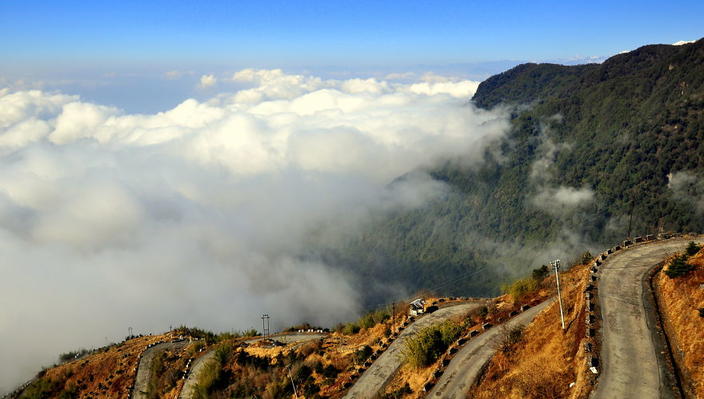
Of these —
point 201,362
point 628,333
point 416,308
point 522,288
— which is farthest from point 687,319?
point 201,362

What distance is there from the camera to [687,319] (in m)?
38.1

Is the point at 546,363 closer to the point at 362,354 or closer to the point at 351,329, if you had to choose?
the point at 362,354

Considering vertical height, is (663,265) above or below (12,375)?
above

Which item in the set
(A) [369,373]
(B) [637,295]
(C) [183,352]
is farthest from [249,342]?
(B) [637,295]

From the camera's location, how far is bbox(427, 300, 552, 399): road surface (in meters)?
42.4

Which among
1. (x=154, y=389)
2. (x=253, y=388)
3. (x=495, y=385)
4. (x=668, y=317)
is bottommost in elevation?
(x=154, y=389)

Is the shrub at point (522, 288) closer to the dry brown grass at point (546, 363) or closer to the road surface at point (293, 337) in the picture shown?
the dry brown grass at point (546, 363)

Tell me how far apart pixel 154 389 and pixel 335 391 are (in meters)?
32.6

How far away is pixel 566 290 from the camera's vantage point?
53.2 meters

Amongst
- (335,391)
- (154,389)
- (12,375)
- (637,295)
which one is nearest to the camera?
(637,295)

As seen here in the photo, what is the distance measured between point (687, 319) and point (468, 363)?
19.0m

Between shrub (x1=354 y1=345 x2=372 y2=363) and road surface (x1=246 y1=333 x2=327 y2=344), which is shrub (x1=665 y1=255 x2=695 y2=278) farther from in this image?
road surface (x1=246 y1=333 x2=327 y2=344)

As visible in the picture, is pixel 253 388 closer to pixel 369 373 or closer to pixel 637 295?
pixel 369 373

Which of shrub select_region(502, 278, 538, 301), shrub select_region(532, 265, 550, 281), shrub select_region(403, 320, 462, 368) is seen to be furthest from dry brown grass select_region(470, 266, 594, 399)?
shrub select_region(532, 265, 550, 281)
